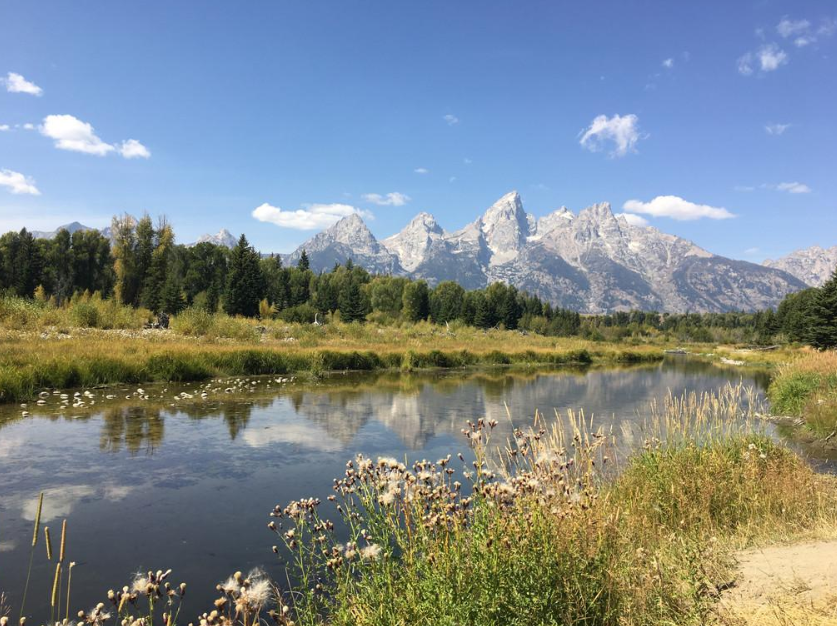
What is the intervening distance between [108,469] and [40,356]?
10643mm

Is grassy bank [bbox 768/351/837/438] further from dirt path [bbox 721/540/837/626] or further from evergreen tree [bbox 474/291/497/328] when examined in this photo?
evergreen tree [bbox 474/291/497/328]

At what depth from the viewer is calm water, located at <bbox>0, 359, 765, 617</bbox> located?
241 inches

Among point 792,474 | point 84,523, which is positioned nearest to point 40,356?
point 84,523

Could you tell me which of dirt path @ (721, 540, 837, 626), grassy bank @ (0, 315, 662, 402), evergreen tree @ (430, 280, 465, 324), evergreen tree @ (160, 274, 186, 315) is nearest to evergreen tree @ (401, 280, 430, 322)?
evergreen tree @ (430, 280, 465, 324)

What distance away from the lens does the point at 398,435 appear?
13.2 metres

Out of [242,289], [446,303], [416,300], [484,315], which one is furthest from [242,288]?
[446,303]

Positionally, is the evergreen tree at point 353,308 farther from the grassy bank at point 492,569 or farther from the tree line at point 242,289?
the grassy bank at point 492,569

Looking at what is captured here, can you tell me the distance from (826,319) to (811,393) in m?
40.7

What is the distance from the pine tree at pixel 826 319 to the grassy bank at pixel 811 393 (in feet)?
107

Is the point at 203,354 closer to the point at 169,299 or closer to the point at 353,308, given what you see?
the point at 169,299

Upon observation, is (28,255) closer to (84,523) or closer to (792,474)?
(84,523)

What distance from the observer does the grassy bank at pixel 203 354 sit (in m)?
17.2

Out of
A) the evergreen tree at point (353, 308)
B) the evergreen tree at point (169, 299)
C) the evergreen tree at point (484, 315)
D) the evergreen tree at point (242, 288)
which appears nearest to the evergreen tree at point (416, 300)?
the evergreen tree at point (484, 315)

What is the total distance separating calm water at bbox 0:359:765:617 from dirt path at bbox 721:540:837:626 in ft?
16.2
